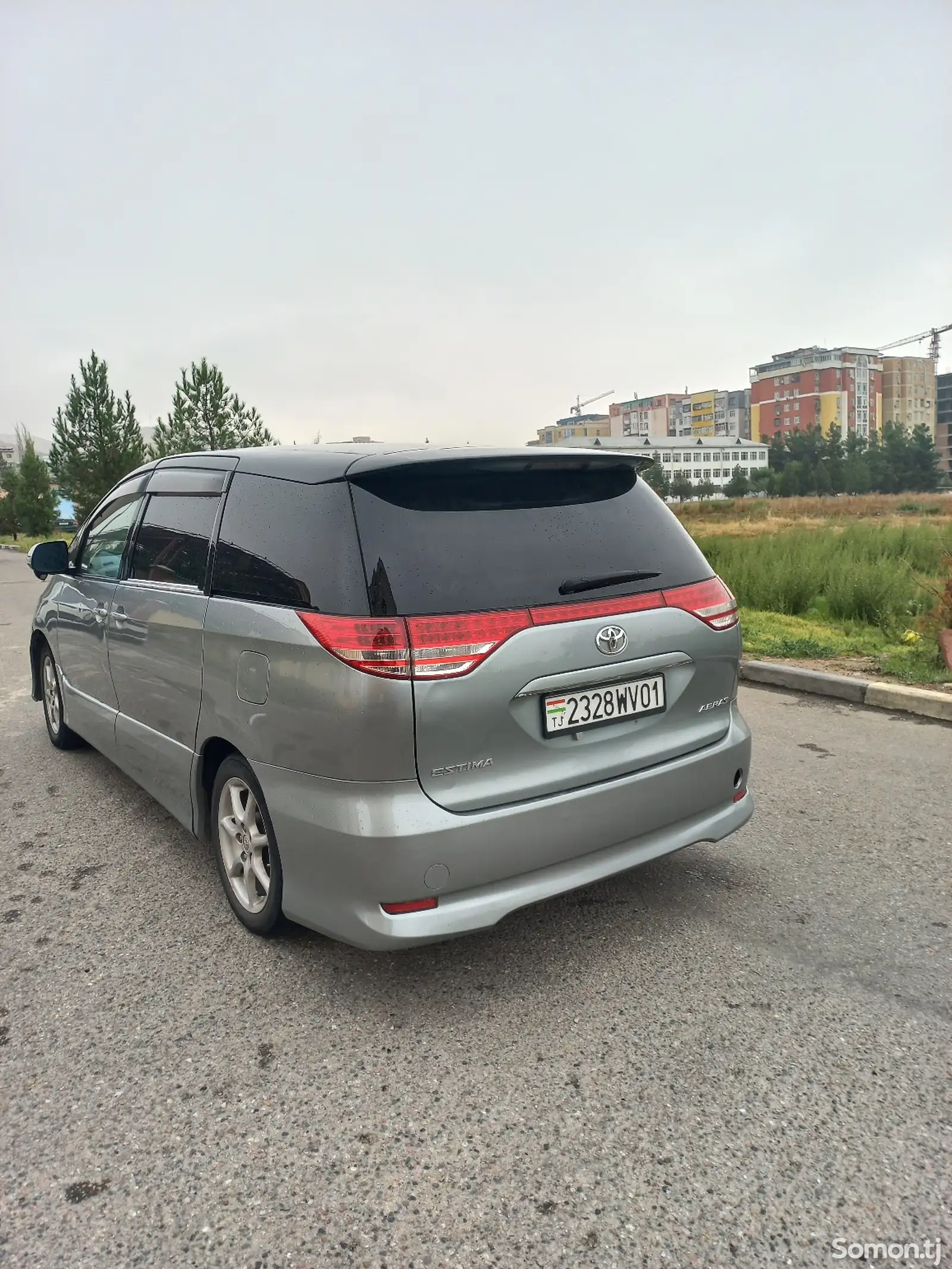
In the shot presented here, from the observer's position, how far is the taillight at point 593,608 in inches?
105

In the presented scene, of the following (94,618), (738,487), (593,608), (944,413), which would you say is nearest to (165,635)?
(94,618)

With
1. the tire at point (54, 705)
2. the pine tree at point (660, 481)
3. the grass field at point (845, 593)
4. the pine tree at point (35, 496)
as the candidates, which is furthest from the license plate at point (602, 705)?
the pine tree at point (35, 496)

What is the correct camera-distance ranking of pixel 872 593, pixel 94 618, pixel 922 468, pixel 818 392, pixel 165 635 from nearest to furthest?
1. pixel 165 635
2. pixel 94 618
3. pixel 872 593
4. pixel 922 468
5. pixel 818 392

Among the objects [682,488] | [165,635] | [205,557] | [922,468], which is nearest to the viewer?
[205,557]

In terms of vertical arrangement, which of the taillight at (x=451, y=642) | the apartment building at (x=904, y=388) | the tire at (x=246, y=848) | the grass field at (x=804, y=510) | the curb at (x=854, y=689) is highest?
the apartment building at (x=904, y=388)

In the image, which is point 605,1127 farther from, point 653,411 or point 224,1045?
point 653,411

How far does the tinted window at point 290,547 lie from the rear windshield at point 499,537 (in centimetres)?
6

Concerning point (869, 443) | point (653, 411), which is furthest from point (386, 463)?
point (653, 411)

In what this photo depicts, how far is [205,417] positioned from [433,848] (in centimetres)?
4401

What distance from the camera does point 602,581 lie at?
Result: 2854mm

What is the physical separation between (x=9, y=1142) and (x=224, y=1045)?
1.85 feet

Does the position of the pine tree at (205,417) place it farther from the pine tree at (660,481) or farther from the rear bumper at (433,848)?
the rear bumper at (433,848)

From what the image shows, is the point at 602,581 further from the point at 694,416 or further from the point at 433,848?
the point at 694,416

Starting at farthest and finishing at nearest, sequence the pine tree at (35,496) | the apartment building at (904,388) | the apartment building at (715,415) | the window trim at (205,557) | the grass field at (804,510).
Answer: the apartment building at (715,415) → the apartment building at (904,388) → the pine tree at (35,496) → the grass field at (804,510) → the window trim at (205,557)
